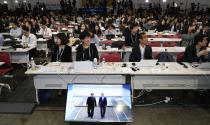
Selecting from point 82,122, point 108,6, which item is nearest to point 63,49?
point 82,122

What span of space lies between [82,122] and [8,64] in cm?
355

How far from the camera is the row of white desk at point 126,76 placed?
5.16m

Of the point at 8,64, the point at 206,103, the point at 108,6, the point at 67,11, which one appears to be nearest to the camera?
the point at 206,103

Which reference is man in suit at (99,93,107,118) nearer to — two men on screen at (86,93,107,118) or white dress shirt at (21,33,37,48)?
two men on screen at (86,93,107,118)

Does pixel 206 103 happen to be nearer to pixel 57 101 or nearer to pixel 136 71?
pixel 136 71

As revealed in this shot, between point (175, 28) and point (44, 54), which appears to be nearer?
point (44, 54)

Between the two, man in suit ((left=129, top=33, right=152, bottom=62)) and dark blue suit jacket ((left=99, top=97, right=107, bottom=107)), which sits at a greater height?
man in suit ((left=129, top=33, right=152, bottom=62))

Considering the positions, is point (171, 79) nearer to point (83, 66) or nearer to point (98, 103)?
point (83, 66)

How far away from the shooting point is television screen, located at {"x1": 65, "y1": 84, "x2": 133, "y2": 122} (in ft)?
12.3

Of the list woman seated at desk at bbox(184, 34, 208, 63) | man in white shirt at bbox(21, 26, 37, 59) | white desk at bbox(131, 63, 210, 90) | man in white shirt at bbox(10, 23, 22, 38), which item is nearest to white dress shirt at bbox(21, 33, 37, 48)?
man in white shirt at bbox(21, 26, 37, 59)

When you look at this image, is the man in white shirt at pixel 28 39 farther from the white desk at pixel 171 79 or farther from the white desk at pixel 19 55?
the white desk at pixel 171 79

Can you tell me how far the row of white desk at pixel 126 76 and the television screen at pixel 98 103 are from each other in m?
1.17

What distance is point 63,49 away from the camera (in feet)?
19.4

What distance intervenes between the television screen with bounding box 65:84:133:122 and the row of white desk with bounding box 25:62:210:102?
1174 mm
